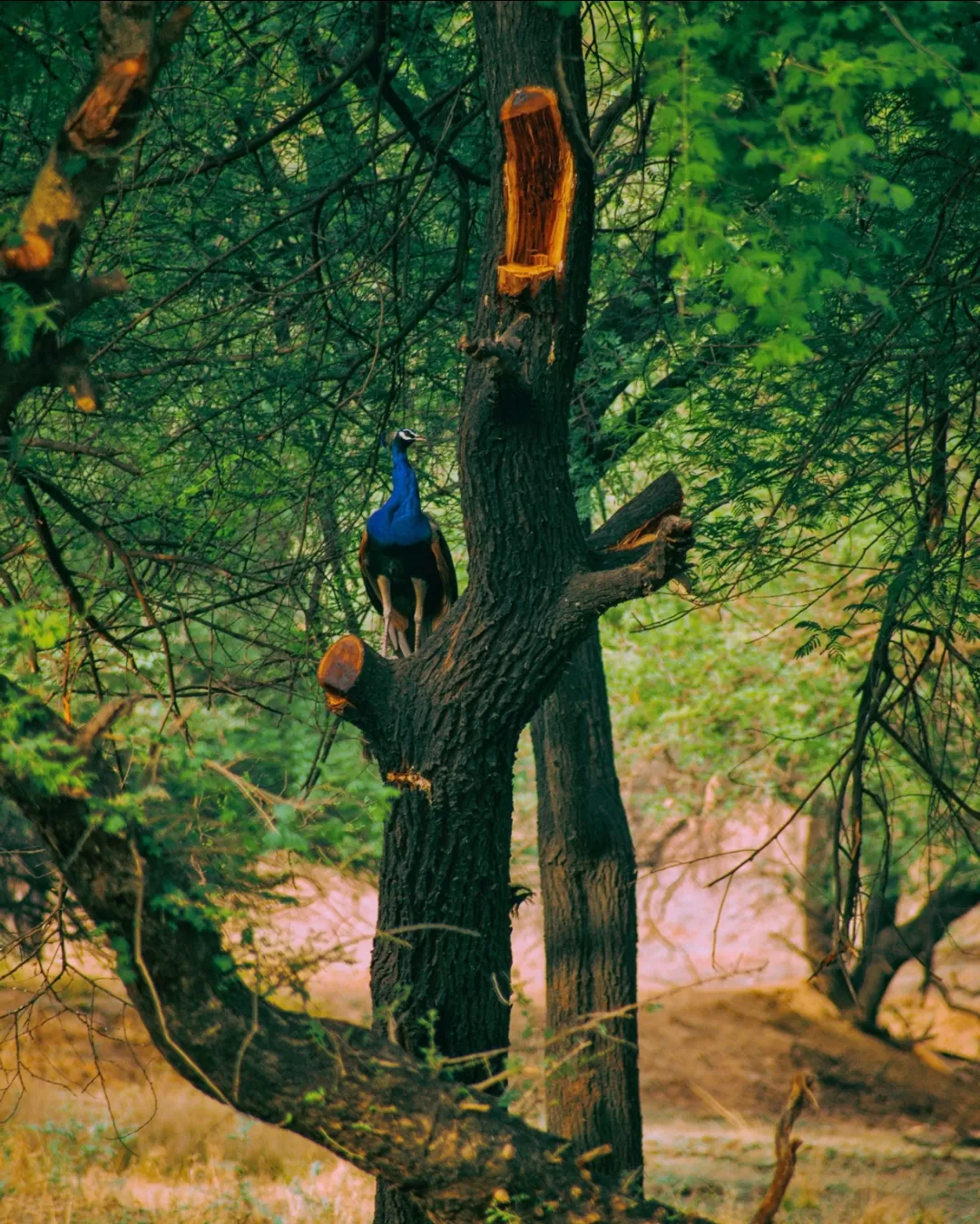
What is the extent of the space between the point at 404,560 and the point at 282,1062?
2854 millimetres

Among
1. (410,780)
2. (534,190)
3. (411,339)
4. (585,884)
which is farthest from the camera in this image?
(585,884)

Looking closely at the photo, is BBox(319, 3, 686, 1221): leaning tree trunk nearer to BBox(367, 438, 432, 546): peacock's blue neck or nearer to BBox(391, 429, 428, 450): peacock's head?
BBox(367, 438, 432, 546): peacock's blue neck

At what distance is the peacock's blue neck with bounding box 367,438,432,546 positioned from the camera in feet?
19.8

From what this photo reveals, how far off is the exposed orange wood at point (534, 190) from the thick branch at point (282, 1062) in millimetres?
2217

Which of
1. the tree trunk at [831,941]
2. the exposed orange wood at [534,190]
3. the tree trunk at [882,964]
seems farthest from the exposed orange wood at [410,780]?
the tree trunk at [882,964]

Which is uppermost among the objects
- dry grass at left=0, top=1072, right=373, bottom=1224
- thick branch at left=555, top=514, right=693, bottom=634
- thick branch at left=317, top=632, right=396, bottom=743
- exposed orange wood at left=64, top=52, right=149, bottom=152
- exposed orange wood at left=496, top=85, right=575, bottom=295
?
exposed orange wood at left=496, top=85, right=575, bottom=295

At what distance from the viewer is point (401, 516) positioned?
20.0 ft

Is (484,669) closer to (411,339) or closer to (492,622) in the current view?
(492,622)

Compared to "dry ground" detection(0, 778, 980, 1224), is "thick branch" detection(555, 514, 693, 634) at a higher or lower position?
higher

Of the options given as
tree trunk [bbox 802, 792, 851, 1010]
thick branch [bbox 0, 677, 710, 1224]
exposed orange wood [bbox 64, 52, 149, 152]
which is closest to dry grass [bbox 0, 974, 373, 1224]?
thick branch [bbox 0, 677, 710, 1224]

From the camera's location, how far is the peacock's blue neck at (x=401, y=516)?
19.8 ft

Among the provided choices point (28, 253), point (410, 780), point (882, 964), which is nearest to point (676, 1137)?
Result: point (882, 964)

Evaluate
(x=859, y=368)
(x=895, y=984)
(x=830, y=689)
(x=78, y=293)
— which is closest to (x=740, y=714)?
(x=830, y=689)

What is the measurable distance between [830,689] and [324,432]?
739 centimetres
